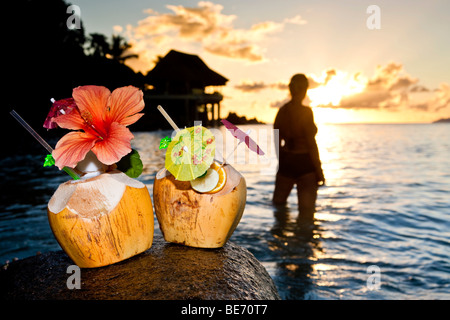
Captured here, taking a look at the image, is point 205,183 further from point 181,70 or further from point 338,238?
point 181,70

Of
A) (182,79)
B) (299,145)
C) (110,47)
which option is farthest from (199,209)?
(110,47)

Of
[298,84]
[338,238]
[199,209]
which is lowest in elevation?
[338,238]

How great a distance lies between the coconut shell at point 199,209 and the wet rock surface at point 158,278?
9 cm

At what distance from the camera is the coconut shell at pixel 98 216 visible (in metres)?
1.51

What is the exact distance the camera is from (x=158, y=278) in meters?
1.50

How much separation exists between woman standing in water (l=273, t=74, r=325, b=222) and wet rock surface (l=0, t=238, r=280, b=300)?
9.21ft

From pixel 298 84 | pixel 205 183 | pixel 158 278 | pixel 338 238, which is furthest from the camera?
pixel 338 238

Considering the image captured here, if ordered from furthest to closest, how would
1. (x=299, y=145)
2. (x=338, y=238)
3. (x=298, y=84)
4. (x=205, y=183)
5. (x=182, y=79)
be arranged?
(x=182, y=79) < (x=338, y=238) < (x=299, y=145) < (x=298, y=84) < (x=205, y=183)

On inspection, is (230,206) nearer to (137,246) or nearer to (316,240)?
(137,246)

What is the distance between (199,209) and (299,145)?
10.3ft

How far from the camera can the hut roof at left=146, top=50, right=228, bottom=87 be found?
28484mm

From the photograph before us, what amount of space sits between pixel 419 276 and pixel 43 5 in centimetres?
2777

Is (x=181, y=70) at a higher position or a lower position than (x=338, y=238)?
higher

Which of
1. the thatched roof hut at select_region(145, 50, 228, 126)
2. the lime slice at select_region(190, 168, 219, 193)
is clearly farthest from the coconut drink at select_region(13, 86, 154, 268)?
the thatched roof hut at select_region(145, 50, 228, 126)
